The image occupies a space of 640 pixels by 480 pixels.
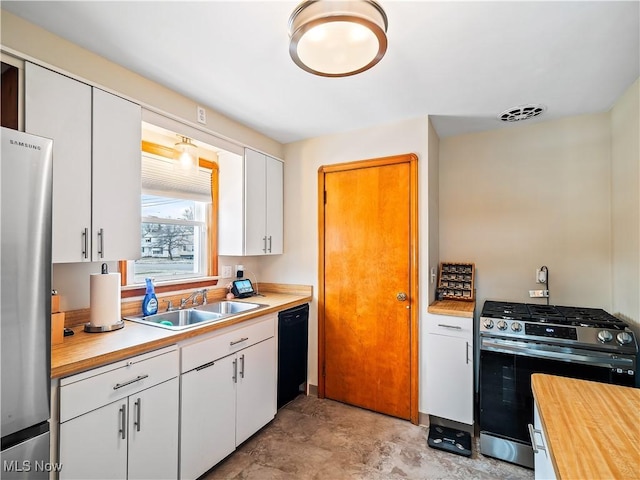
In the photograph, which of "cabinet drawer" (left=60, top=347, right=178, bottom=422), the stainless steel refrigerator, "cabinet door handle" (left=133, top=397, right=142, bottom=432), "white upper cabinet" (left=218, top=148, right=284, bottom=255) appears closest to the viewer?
the stainless steel refrigerator

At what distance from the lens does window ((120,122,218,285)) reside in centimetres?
243

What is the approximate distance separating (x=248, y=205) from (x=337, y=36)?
1.77m

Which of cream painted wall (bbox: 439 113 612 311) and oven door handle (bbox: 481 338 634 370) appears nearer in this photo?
oven door handle (bbox: 481 338 634 370)

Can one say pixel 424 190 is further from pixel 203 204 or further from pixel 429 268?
pixel 203 204

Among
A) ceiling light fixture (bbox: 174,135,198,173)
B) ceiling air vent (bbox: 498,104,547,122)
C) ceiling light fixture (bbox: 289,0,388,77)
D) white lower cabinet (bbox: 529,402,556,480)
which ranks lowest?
white lower cabinet (bbox: 529,402,556,480)

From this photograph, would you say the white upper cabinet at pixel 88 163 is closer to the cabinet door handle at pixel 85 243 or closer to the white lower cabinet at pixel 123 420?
the cabinet door handle at pixel 85 243

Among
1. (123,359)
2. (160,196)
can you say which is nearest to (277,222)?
(160,196)

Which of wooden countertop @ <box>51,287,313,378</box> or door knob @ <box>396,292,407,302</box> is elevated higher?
door knob @ <box>396,292,407,302</box>

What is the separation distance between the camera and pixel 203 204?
2951 mm

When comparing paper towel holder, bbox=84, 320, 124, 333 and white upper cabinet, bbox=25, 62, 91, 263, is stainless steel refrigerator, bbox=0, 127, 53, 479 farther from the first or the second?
paper towel holder, bbox=84, 320, 124, 333

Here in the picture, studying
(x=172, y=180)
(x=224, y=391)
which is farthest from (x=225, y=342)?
(x=172, y=180)

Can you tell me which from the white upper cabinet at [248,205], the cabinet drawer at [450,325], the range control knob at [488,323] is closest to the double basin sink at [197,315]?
the white upper cabinet at [248,205]

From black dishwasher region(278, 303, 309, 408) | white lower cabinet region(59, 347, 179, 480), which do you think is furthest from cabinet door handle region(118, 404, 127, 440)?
black dishwasher region(278, 303, 309, 408)

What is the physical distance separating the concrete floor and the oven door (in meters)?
0.28
